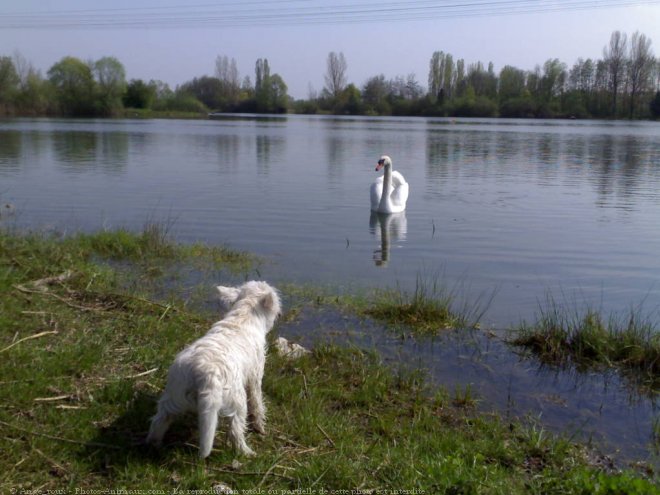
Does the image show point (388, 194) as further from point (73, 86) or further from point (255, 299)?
point (73, 86)

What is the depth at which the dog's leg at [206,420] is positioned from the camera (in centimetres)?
390

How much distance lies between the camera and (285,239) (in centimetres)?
1377

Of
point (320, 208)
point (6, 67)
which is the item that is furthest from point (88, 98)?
point (320, 208)

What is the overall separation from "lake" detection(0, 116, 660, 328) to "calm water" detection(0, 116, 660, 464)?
0.06 meters

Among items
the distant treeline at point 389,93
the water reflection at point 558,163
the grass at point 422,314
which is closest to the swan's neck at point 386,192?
the water reflection at point 558,163

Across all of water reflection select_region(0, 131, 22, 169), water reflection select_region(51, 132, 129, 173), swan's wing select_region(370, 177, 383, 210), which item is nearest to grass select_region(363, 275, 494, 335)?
swan's wing select_region(370, 177, 383, 210)

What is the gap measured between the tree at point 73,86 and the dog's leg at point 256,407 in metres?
87.1

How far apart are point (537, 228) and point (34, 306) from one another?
12.2 metres

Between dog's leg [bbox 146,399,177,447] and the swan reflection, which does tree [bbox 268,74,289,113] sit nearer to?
the swan reflection

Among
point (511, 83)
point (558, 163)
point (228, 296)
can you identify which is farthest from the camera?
point (511, 83)

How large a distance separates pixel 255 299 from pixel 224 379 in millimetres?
1074

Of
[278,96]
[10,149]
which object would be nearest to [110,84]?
[278,96]

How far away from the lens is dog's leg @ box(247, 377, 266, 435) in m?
4.72

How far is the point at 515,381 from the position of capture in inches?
270
